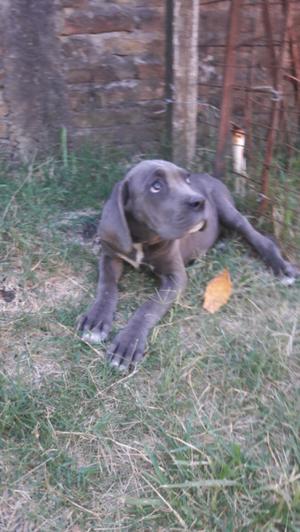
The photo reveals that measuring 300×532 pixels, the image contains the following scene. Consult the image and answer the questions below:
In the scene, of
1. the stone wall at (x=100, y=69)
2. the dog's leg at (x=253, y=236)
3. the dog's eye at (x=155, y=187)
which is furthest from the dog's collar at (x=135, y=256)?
the stone wall at (x=100, y=69)

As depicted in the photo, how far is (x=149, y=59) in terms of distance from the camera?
432 centimetres

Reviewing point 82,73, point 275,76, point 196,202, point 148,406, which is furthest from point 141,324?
point 82,73

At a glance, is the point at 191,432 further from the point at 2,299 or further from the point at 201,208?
the point at 2,299

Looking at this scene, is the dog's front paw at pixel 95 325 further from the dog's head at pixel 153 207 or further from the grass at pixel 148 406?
the dog's head at pixel 153 207

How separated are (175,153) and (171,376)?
71.0 inches

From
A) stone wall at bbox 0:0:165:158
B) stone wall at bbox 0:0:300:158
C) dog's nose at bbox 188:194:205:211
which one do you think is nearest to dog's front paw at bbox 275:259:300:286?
dog's nose at bbox 188:194:205:211

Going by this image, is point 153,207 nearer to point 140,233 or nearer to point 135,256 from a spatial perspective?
point 140,233

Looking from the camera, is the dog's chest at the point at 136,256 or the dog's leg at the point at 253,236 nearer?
the dog's chest at the point at 136,256

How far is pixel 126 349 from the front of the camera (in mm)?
2793

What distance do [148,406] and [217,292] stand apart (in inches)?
35.3

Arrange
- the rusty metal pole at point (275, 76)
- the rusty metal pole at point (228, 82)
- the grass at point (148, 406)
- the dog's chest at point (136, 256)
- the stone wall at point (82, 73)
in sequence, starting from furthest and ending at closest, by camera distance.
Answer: the stone wall at point (82, 73) → the rusty metal pole at point (228, 82) → the rusty metal pole at point (275, 76) → the dog's chest at point (136, 256) → the grass at point (148, 406)

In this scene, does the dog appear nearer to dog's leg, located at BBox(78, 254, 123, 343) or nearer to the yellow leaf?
dog's leg, located at BBox(78, 254, 123, 343)

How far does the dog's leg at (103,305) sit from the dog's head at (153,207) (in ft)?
0.56

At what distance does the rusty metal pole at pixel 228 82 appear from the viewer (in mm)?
3477
